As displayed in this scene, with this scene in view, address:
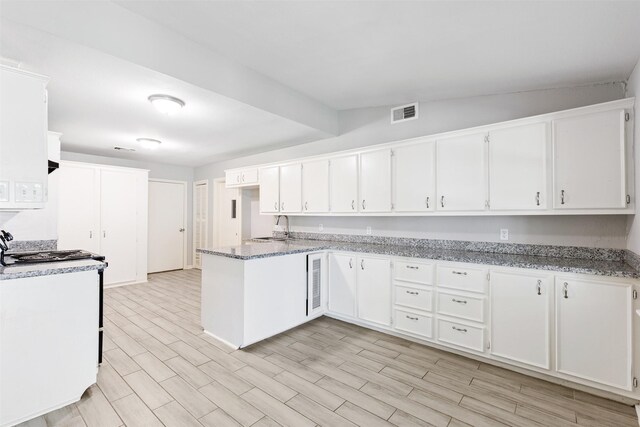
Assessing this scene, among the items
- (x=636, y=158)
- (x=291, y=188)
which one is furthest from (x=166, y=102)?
(x=636, y=158)

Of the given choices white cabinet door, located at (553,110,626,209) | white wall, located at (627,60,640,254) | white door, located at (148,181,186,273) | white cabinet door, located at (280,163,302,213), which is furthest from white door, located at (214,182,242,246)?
white wall, located at (627,60,640,254)

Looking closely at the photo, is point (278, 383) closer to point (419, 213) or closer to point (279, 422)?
point (279, 422)

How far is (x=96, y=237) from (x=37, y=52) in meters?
3.92

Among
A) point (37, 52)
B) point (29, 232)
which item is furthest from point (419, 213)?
point (29, 232)

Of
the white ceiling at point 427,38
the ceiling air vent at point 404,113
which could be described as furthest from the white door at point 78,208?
the ceiling air vent at point 404,113

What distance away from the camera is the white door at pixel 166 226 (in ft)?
21.1

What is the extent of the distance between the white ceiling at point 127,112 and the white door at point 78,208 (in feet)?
1.72

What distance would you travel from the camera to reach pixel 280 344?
303 centimetres

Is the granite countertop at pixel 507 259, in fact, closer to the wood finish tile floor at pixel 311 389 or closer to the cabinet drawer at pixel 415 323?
the cabinet drawer at pixel 415 323

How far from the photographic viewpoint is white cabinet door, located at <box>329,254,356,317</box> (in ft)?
11.5

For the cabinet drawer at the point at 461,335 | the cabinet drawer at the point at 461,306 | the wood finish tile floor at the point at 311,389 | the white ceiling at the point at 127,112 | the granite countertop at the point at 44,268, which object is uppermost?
the white ceiling at the point at 127,112

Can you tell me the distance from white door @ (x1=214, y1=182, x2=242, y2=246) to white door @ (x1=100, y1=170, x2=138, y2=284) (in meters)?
1.61

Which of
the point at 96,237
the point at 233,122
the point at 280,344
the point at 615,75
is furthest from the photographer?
the point at 96,237

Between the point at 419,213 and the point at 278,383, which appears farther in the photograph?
the point at 419,213
